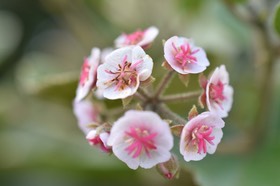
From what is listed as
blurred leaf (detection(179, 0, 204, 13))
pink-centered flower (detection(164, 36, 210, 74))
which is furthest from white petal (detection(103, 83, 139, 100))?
blurred leaf (detection(179, 0, 204, 13))

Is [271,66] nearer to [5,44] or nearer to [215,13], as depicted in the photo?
[215,13]

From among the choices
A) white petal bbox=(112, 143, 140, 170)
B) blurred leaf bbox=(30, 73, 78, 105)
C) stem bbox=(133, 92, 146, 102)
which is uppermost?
blurred leaf bbox=(30, 73, 78, 105)

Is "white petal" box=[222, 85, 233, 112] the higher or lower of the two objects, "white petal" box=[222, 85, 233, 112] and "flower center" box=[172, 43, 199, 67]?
the lower

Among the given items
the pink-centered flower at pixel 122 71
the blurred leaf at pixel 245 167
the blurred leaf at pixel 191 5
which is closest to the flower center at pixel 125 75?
the pink-centered flower at pixel 122 71

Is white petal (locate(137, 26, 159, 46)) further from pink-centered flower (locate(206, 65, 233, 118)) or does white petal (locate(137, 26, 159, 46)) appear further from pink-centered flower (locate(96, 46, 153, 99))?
pink-centered flower (locate(206, 65, 233, 118))

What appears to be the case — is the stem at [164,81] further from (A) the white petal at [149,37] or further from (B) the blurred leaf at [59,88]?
(B) the blurred leaf at [59,88]

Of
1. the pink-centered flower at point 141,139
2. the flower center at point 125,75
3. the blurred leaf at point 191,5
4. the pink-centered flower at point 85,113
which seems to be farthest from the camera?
the blurred leaf at point 191,5
